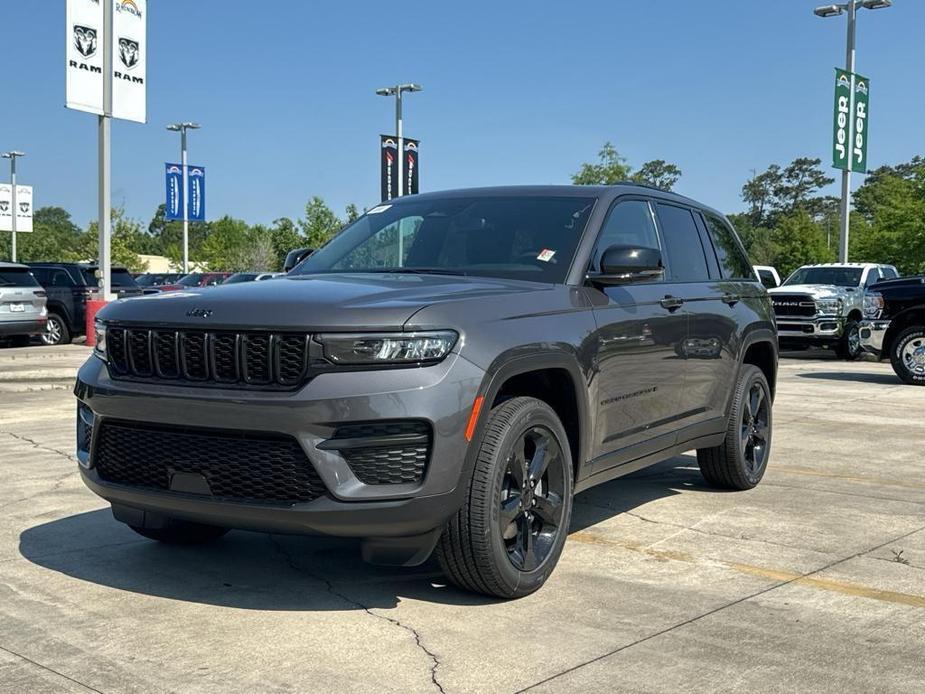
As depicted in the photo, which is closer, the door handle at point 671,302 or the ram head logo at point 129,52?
the door handle at point 671,302

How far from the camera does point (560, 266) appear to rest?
17.1 feet

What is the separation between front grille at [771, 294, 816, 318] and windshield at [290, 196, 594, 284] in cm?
1544

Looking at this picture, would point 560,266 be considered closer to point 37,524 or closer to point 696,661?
point 696,661

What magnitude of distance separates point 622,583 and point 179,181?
44451mm

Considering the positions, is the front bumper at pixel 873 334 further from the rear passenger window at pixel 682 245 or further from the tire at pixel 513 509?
the tire at pixel 513 509

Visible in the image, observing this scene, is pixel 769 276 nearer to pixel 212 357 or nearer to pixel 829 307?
pixel 829 307

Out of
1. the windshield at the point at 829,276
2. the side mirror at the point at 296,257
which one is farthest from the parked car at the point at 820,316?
the side mirror at the point at 296,257

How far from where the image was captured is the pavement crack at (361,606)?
12.3 ft

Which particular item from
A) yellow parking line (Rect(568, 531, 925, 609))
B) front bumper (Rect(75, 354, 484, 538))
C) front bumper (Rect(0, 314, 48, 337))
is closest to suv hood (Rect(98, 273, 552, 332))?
front bumper (Rect(75, 354, 484, 538))

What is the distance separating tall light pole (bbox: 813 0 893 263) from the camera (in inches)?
1138

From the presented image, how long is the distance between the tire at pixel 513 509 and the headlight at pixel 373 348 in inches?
19.3

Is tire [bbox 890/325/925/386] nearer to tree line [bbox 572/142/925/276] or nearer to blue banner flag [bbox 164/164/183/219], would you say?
tree line [bbox 572/142/925/276]

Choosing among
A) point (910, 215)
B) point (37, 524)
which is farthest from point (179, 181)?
point (37, 524)

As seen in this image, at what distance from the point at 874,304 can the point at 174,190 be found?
36.4 metres
